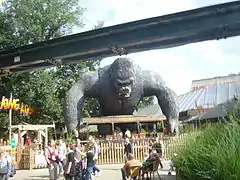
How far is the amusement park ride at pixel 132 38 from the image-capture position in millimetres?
12203

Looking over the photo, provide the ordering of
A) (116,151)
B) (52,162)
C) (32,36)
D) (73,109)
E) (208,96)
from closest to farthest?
(52,162), (116,151), (73,109), (32,36), (208,96)

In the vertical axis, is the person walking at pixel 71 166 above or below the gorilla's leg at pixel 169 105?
below

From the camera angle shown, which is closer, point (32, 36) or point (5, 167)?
point (5, 167)

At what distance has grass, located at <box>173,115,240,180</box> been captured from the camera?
6.39 metres

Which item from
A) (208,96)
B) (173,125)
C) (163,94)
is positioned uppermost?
(208,96)

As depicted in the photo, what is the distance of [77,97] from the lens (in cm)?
2539

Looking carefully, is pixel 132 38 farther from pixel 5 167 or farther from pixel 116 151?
pixel 116 151

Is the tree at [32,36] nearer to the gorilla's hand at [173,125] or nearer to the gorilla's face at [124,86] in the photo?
the gorilla's face at [124,86]

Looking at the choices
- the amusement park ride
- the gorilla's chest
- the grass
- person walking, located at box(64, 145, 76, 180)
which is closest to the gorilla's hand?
the gorilla's chest

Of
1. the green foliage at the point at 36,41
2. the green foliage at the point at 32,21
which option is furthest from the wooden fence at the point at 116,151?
the green foliage at the point at 32,21

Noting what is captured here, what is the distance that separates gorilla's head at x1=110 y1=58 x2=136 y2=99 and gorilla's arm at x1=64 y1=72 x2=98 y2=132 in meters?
1.53

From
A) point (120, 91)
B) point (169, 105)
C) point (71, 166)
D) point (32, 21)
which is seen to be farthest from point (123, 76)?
point (32, 21)

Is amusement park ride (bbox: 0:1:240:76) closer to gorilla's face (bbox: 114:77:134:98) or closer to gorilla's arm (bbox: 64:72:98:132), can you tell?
gorilla's arm (bbox: 64:72:98:132)

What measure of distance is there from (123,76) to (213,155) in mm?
18780
